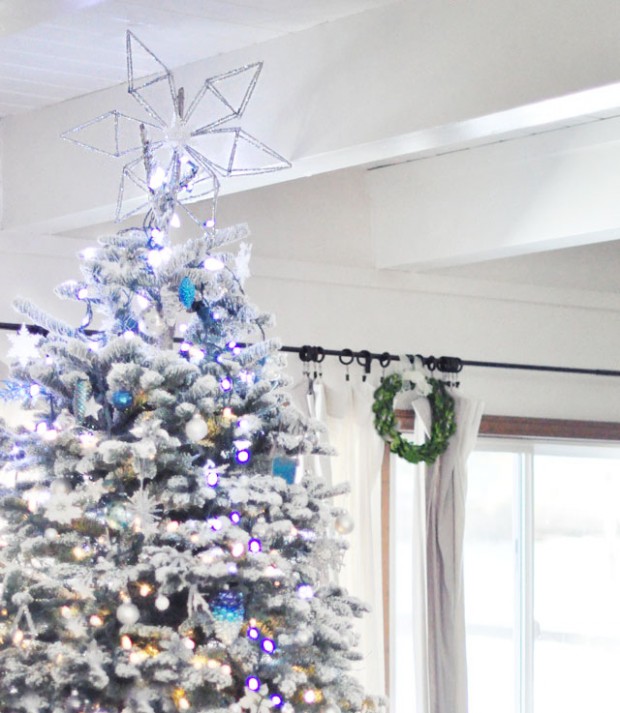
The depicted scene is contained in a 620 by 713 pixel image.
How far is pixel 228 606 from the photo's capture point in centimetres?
253

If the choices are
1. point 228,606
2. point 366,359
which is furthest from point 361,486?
point 228,606

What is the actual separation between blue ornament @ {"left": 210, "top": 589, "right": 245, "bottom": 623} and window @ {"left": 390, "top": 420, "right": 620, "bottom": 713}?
2440 millimetres

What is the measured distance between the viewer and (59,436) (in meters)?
2.58

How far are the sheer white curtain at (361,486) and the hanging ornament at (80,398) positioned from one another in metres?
1.96

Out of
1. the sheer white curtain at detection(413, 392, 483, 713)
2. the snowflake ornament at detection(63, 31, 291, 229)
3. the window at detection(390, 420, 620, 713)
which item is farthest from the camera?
the window at detection(390, 420, 620, 713)

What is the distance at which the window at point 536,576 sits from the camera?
17.2 ft

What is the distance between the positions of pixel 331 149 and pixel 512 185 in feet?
5.14

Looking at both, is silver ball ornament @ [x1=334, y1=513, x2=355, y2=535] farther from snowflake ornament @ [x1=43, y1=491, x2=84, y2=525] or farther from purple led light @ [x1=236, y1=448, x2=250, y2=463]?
snowflake ornament @ [x1=43, y1=491, x2=84, y2=525]

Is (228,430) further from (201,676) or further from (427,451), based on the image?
(427,451)

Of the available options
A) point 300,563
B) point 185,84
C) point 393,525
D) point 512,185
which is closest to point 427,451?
point 393,525

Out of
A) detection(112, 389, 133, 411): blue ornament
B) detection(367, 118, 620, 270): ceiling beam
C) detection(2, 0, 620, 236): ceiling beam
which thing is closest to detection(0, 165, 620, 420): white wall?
detection(367, 118, 620, 270): ceiling beam

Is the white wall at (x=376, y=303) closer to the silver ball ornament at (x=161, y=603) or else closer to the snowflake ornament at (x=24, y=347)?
the snowflake ornament at (x=24, y=347)

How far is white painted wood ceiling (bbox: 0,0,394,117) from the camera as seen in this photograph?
9.80 feet

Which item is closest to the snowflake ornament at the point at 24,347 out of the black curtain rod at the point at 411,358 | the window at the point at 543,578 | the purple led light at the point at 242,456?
the purple led light at the point at 242,456
